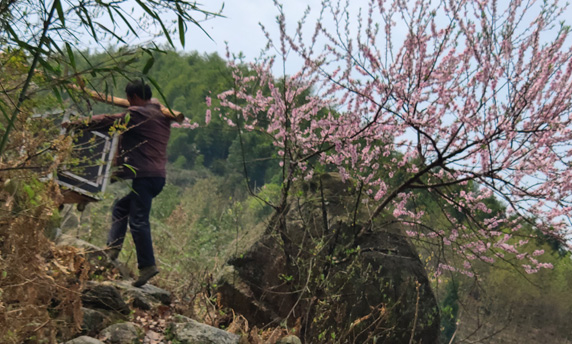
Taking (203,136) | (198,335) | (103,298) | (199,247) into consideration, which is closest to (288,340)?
(198,335)

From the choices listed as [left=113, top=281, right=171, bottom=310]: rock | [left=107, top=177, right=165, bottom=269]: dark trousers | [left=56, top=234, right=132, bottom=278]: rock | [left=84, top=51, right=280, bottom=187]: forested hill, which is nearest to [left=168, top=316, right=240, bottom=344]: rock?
[left=113, top=281, right=171, bottom=310]: rock

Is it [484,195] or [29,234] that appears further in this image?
[484,195]

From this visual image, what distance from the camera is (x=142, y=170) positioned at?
497cm

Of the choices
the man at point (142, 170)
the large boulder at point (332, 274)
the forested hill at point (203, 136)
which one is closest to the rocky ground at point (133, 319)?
the man at point (142, 170)

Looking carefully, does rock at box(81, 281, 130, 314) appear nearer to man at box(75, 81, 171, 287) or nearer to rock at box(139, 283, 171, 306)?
man at box(75, 81, 171, 287)

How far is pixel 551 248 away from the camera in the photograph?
25.3 meters

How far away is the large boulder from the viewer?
5420 mm

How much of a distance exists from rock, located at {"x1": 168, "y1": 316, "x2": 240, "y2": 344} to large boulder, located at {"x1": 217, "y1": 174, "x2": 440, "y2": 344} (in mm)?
1152

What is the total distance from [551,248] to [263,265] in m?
23.3

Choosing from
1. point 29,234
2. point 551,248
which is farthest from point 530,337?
point 29,234

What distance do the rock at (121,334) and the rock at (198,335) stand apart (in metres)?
0.33

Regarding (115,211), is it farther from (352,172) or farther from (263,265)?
(352,172)

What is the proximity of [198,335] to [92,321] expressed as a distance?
780 millimetres

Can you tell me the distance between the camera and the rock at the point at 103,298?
422 cm
